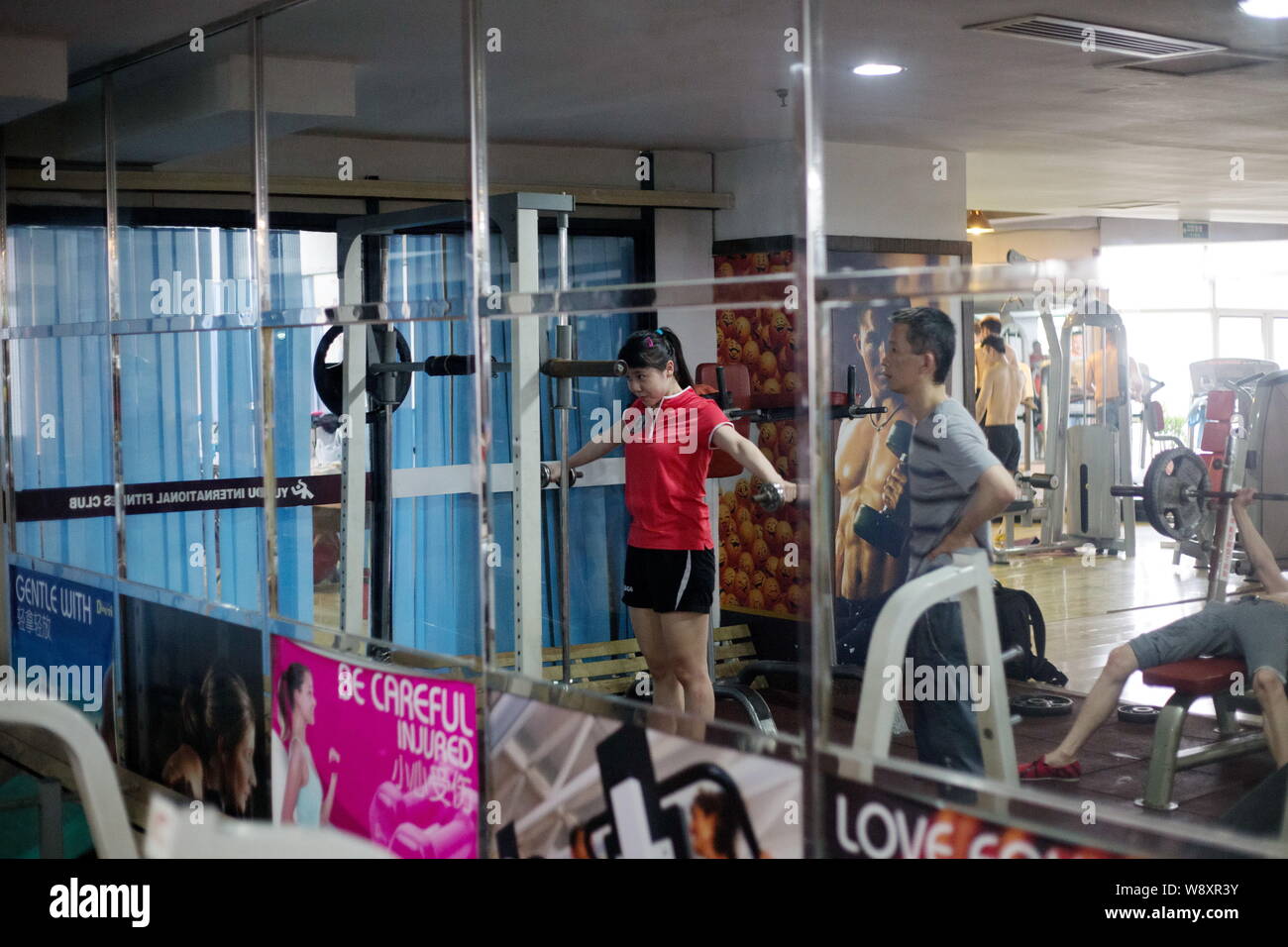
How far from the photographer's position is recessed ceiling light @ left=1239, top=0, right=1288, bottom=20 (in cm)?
353

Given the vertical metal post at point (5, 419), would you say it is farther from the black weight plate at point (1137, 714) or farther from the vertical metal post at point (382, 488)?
the black weight plate at point (1137, 714)

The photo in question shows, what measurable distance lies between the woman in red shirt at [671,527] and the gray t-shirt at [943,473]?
1085 millimetres

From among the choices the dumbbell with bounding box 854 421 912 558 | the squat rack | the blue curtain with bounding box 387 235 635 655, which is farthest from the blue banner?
the dumbbell with bounding box 854 421 912 558

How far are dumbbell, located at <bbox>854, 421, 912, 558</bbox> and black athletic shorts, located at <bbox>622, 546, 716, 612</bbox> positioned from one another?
219 cm

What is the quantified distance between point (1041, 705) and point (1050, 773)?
1086 millimetres

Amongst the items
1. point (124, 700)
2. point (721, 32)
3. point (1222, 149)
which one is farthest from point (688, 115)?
point (124, 700)

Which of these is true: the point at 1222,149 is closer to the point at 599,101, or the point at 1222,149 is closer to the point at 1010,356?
the point at 1010,356

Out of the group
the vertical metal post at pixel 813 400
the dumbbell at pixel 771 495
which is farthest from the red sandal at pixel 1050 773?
the vertical metal post at pixel 813 400

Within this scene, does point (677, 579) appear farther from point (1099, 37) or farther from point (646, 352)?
point (1099, 37)

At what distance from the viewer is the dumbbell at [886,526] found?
6.16 metres

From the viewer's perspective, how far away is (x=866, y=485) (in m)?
6.36

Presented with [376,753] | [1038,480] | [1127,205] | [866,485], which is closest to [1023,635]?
[1038,480]

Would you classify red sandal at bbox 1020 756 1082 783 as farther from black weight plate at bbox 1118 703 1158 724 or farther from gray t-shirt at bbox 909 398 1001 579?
gray t-shirt at bbox 909 398 1001 579
